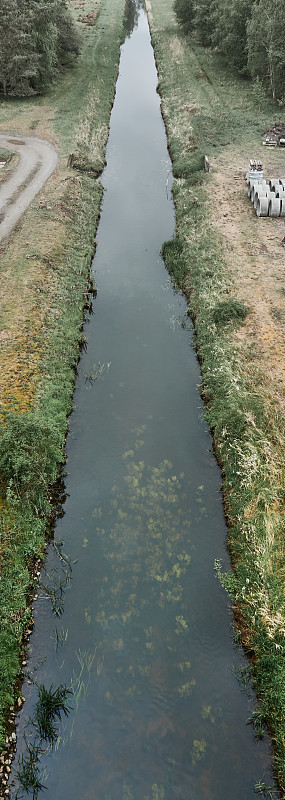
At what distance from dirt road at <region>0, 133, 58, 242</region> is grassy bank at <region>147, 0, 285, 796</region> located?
882cm

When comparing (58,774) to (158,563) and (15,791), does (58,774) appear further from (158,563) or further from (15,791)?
(158,563)

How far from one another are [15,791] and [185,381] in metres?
14.8

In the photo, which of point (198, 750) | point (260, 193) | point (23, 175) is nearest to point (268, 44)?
point (260, 193)

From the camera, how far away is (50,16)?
46.7 metres

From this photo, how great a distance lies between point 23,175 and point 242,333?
21240mm

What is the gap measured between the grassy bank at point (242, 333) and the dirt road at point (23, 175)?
8819mm

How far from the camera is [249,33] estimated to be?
4653 cm

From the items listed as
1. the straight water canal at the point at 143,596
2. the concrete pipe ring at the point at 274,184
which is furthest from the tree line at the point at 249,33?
the straight water canal at the point at 143,596

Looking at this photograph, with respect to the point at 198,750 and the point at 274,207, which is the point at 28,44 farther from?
the point at 198,750

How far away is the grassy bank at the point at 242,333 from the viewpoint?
14578 mm

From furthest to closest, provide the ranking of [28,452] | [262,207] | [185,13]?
[185,13], [262,207], [28,452]

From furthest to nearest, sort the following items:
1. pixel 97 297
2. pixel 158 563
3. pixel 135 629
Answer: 1. pixel 97 297
2. pixel 158 563
3. pixel 135 629

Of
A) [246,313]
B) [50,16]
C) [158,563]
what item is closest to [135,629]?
[158,563]

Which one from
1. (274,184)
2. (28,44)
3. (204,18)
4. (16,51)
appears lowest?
(274,184)
